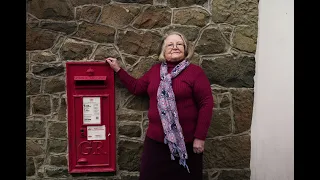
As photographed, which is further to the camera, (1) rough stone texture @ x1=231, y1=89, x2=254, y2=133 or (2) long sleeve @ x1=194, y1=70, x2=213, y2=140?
(1) rough stone texture @ x1=231, y1=89, x2=254, y2=133

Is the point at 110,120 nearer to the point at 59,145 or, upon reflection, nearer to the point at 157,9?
the point at 59,145

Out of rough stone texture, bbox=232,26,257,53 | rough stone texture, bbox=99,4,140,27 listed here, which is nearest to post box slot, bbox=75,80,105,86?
rough stone texture, bbox=99,4,140,27

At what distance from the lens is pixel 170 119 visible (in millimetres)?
2609

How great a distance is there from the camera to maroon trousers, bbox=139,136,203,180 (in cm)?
272

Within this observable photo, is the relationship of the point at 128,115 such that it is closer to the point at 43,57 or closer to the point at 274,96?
the point at 43,57

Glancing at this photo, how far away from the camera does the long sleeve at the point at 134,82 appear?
3016 millimetres

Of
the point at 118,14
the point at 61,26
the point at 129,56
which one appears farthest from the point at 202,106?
the point at 61,26

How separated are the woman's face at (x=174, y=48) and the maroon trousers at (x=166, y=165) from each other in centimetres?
82

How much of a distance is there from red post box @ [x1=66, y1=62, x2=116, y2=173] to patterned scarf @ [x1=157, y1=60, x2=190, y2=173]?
69cm

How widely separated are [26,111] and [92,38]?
1.06 meters

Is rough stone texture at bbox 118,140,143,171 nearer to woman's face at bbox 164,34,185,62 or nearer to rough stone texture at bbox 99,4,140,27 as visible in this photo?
woman's face at bbox 164,34,185,62

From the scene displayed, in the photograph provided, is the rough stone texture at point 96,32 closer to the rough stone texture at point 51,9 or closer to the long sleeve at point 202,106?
the rough stone texture at point 51,9

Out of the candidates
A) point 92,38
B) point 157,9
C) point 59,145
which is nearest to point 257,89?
point 157,9

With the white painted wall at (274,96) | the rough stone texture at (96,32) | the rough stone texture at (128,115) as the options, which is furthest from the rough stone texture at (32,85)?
the white painted wall at (274,96)
